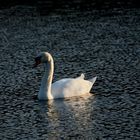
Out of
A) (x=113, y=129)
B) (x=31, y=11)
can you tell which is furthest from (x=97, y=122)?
(x=31, y=11)

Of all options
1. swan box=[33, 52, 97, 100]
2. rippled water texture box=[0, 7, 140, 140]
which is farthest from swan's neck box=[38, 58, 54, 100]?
rippled water texture box=[0, 7, 140, 140]

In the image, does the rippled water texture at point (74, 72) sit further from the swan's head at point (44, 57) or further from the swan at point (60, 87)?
the swan's head at point (44, 57)

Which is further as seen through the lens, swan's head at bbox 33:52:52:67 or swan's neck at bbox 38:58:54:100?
swan's head at bbox 33:52:52:67

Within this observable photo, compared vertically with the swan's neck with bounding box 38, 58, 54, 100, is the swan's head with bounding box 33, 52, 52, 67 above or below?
above

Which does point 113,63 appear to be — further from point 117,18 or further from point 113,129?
point 117,18

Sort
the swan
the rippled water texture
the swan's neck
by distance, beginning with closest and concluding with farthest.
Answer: the rippled water texture
the swan's neck
the swan

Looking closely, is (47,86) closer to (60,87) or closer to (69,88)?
(60,87)

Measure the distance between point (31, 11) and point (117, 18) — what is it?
325 inches

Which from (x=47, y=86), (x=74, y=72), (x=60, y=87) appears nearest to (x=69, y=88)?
(x=60, y=87)

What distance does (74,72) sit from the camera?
97.4 feet

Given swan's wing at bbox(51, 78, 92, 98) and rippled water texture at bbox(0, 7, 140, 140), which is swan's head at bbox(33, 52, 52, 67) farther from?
rippled water texture at bbox(0, 7, 140, 140)

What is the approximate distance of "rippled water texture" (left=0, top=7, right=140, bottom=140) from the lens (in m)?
21.3

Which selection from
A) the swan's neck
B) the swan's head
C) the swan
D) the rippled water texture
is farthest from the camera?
the swan's head

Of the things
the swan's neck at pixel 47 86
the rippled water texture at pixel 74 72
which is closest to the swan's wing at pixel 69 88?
the swan's neck at pixel 47 86
